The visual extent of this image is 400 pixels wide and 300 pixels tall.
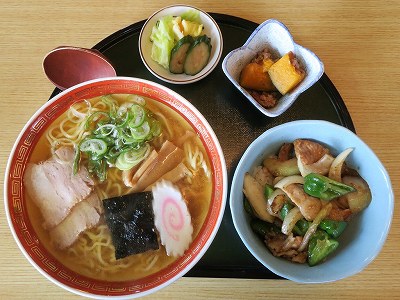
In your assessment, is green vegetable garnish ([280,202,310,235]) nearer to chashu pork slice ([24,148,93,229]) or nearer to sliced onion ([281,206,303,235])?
sliced onion ([281,206,303,235])

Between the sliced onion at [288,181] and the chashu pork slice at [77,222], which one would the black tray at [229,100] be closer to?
the sliced onion at [288,181]

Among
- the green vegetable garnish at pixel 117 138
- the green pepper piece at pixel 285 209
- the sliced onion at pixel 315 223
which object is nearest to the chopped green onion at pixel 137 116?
the green vegetable garnish at pixel 117 138

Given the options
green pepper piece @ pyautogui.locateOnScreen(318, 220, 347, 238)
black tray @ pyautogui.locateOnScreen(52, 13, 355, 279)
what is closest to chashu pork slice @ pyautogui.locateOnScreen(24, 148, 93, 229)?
black tray @ pyautogui.locateOnScreen(52, 13, 355, 279)

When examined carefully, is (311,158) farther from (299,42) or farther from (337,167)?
(299,42)

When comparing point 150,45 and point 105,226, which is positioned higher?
point 150,45

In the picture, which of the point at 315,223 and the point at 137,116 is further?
the point at 137,116

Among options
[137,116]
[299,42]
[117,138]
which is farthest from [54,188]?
[299,42]

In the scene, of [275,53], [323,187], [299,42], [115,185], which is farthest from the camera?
[299,42]
